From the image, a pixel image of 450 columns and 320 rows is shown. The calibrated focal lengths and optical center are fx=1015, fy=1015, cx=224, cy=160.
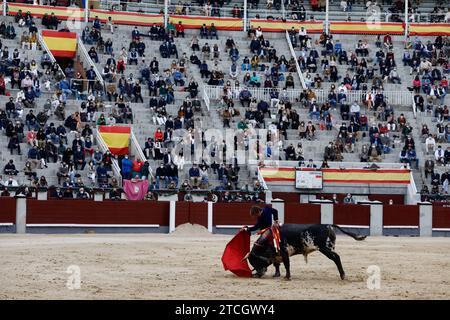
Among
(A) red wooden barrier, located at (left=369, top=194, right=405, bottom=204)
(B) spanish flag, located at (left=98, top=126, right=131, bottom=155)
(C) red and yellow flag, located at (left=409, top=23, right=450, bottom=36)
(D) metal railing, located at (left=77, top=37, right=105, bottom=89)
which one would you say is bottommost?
(A) red wooden barrier, located at (left=369, top=194, right=405, bottom=204)

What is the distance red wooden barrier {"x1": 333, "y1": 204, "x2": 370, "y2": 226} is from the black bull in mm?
15741

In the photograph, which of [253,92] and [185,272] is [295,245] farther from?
[253,92]

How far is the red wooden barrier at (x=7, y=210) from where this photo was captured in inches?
1099

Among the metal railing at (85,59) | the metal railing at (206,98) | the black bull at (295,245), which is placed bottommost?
the black bull at (295,245)

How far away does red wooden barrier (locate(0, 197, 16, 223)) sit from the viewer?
1099 inches

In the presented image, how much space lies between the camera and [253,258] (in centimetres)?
1616

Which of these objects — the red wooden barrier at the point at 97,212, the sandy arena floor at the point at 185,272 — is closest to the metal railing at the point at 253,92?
the red wooden barrier at the point at 97,212

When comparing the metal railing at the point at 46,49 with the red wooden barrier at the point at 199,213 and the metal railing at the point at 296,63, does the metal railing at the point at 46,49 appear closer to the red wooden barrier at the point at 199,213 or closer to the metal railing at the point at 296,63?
the metal railing at the point at 296,63

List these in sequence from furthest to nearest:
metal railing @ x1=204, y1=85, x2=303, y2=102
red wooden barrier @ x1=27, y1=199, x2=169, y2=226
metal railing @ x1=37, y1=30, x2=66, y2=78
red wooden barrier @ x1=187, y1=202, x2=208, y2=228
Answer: metal railing @ x1=204, y1=85, x2=303, y2=102
metal railing @ x1=37, y1=30, x2=66, y2=78
red wooden barrier @ x1=187, y1=202, x2=208, y2=228
red wooden barrier @ x1=27, y1=199, x2=169, y2=226

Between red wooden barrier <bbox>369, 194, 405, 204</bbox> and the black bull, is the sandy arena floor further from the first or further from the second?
red wooden barrier <bbox>369, 194, 405, 204</bbox>

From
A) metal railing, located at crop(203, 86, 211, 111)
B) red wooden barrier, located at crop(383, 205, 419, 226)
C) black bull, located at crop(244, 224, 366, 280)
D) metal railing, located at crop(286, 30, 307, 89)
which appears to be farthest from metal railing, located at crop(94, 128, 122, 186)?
black bull, located at crop(244, 224, 366, 280)

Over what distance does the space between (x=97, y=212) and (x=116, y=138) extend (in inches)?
218

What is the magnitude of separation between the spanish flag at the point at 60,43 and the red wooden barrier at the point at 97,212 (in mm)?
12371
